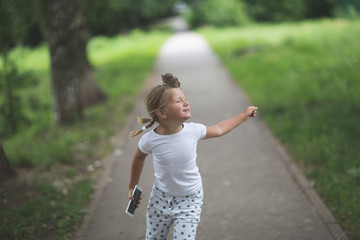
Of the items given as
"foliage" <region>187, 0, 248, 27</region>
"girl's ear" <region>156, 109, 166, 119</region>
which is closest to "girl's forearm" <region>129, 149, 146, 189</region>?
"girl's ear" <region>156, 109, 166, 119</region>

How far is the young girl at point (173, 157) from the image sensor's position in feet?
8.82

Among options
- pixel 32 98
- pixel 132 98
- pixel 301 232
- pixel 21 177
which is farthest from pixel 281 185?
pixel 132 98

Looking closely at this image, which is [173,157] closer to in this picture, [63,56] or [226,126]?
[226,126]

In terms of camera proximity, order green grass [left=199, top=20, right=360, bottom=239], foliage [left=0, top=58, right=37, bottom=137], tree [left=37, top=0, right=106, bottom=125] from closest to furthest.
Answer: green grass [left=199, top=20, right=360, bottom=239] < foliage [left=0, top=58, right=37, bottom=137] < tree [left=37, top=0, right=106, bottom=125]

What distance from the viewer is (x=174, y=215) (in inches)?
111

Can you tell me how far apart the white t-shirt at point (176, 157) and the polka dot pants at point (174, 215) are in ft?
0.20

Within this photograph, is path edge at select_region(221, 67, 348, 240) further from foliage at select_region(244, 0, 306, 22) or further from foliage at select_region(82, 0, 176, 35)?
foliage at select_region(244, 0, 306, 22)

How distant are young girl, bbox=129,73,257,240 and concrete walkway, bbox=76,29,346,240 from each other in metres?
1.19

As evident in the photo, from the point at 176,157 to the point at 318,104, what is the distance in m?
6.44

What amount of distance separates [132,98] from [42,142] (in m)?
4.00

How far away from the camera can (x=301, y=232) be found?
151 inches

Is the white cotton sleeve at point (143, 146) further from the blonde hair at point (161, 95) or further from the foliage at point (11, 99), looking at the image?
the foliage at point (11, 99)

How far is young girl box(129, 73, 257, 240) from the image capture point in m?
2.69

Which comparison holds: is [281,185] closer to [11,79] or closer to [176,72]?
[11,79]
